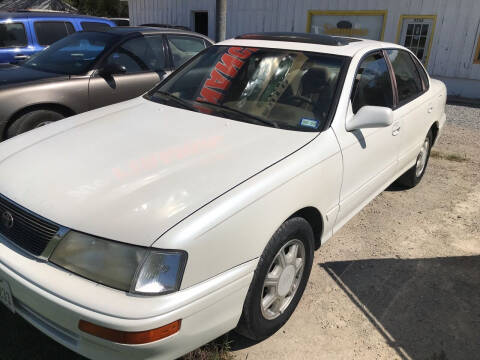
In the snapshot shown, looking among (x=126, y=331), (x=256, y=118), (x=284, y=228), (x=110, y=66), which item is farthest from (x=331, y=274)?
(x=110, y=66)

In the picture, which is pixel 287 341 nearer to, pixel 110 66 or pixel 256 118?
pixel 256 118

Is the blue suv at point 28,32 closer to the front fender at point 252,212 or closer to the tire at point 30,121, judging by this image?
the tire at point 30,121

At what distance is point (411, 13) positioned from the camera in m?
11.2

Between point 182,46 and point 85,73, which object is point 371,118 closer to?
point 85,73

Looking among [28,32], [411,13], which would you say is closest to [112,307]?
[28,32]

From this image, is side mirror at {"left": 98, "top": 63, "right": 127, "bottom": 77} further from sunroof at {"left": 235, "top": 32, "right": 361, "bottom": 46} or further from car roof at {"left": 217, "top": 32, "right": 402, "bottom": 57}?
sunroof at {"left": 235, "top": 32, "right": 361, "bottom": 46}

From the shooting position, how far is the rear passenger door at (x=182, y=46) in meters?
5.65

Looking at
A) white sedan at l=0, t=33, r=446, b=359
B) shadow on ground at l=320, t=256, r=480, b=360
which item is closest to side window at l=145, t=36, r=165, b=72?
white sedan at l=0, t=33, r=446, b=359

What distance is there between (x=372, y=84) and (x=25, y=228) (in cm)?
272

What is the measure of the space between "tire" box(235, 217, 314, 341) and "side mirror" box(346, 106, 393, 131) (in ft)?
2.64

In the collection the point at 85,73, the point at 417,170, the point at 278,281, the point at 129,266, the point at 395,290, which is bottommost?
the point at 395,290

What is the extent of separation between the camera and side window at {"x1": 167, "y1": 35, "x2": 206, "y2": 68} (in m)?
5.66

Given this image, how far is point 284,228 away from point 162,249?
30.9 inches

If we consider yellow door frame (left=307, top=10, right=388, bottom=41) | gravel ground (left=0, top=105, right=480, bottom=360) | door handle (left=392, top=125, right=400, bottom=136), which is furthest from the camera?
yellow door frame (left=307, top=10, right=388, bottom=41)
